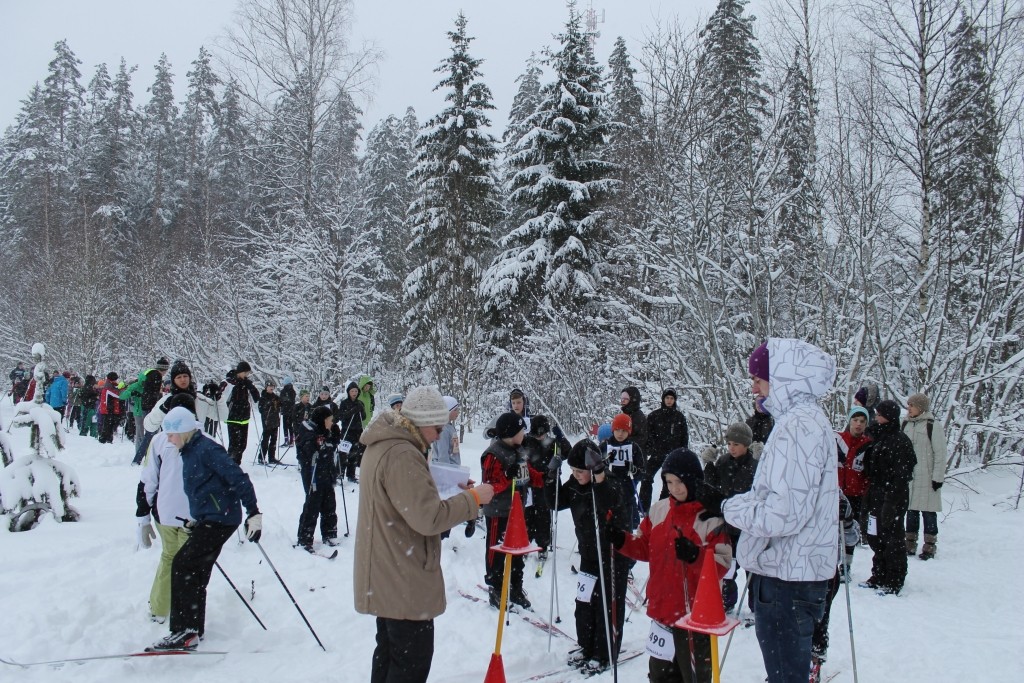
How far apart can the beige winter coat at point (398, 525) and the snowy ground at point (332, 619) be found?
194 cm

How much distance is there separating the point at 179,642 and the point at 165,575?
2.14ft

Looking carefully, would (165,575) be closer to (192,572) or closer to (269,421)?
(192,572)

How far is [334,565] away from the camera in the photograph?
717 centimetres

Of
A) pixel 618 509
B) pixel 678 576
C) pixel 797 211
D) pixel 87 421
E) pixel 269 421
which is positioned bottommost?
pixel 87 421

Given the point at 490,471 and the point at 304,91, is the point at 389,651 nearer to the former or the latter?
the point at 490,471

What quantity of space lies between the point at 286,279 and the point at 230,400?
11.3 meters

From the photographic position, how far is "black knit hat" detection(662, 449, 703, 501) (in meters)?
3.74

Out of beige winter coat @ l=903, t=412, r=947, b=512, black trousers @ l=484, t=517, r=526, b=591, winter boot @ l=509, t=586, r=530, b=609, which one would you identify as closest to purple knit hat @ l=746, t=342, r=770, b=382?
black trousers @ l=484, t=517, r=526, b=591

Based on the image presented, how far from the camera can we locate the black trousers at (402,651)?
3.28 meters

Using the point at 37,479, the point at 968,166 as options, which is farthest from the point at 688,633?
the point at 968,166

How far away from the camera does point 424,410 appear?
3365mm

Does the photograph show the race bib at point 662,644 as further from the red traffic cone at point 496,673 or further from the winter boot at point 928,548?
the winter boot at point 928,548

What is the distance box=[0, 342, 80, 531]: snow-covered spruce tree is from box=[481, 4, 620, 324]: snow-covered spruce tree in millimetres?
13266

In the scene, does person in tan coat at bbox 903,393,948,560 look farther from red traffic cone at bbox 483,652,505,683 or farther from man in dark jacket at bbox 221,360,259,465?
man in dark jacket at bbox 221,360,259,465
